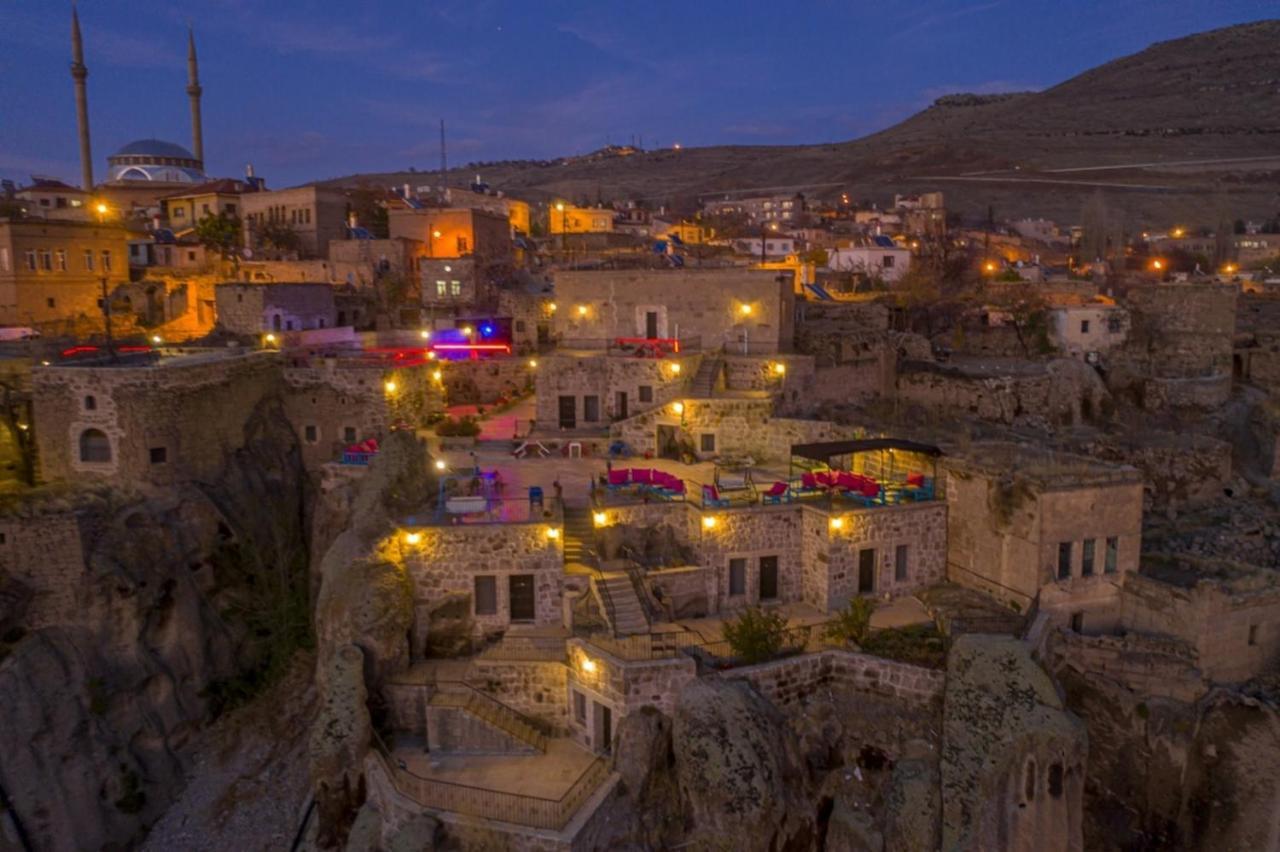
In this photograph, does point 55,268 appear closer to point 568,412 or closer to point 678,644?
point 568,412

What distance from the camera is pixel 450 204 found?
205ft

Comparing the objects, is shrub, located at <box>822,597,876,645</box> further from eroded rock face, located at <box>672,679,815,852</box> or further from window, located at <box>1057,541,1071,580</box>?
window, located at <box>1057,541,1071,580</box>

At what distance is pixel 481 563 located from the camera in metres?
19.8

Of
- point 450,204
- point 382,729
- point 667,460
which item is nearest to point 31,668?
point 382,729

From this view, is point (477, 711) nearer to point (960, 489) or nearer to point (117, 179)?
point (960, 489)

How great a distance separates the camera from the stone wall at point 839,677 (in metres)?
17.0

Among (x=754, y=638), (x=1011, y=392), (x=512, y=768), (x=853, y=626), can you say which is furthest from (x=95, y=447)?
(x=1011, y=392)

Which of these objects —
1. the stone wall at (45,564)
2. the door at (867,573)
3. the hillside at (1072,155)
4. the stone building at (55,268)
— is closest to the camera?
the door at (867,573)

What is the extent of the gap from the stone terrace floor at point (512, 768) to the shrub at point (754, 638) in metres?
3.51

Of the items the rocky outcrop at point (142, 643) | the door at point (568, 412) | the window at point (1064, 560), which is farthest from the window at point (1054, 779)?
the rocky outcrop at point (142, 643)

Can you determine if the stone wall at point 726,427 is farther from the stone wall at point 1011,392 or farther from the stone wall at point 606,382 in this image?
the stone wall at point 1011,392

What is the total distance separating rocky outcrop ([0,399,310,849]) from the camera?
69.9 feet

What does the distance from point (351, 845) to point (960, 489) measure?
15007mm

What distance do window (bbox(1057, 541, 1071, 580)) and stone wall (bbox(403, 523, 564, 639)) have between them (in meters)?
11.0
